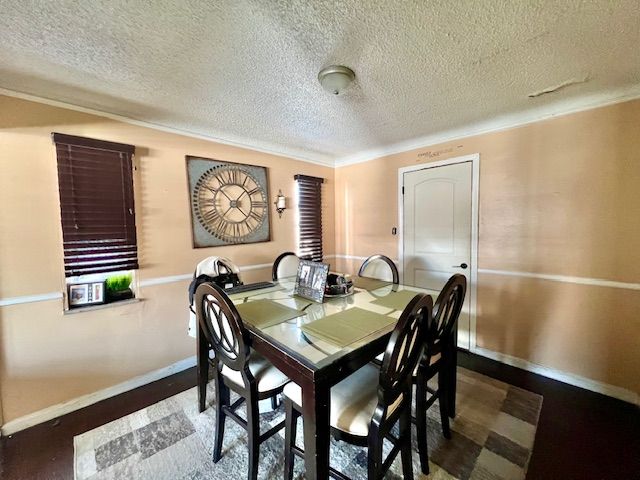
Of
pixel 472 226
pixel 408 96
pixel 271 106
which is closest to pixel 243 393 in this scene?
pixel 271 106

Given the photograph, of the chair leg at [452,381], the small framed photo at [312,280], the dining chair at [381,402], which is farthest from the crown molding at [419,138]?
the dining chair at [381,402]

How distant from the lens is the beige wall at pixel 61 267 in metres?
1.77

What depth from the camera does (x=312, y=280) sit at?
1877 mm

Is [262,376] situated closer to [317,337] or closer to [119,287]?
[317,337]

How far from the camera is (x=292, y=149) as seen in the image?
11.0ft

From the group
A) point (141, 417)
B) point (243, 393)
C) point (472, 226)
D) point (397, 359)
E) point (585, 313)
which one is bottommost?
point (141, 417)

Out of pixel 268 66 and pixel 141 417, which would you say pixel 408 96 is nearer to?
pixel 268 66

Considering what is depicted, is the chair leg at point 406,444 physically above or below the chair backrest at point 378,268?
below

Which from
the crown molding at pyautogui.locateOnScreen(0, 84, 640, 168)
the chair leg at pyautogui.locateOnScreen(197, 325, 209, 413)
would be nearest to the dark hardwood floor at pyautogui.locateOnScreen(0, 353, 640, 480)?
the chair leg at pyautogui.locateOnScreen(197, 325, 209, 413)

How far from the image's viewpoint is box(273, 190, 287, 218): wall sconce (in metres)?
3.21

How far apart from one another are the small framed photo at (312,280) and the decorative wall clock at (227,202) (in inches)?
49.4

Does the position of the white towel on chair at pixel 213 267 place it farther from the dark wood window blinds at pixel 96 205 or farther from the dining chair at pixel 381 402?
the dining chair at pixel 381 402

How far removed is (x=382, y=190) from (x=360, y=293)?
188 cm

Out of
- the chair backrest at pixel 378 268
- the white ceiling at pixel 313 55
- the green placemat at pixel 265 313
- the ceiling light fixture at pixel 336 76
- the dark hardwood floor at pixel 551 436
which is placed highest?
the white ceiling at pixel 313 55
